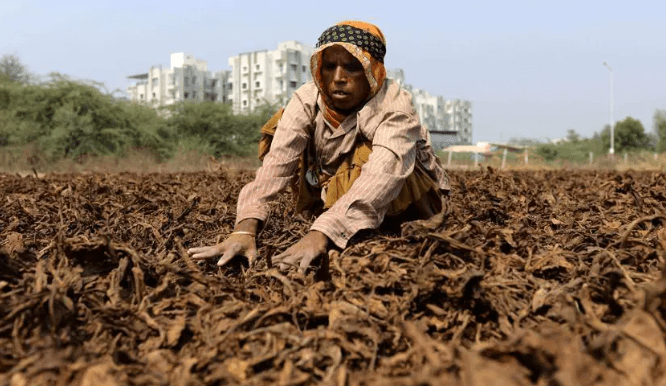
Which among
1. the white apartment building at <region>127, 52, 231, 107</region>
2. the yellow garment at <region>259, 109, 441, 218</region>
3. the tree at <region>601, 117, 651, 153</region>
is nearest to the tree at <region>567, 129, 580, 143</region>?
the tree at <region>601, 117, 651, 153</region>

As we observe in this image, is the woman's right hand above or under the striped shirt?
under

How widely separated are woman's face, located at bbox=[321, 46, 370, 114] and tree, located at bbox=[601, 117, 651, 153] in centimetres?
5910

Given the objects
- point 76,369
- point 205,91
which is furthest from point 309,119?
point 205,91

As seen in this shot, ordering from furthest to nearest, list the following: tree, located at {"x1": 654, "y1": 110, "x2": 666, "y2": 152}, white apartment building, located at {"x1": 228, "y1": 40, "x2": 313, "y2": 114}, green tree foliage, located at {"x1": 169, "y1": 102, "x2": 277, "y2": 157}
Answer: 1. white apartment building, located at {"x1": 228, "y1": 40, "x2": 313, "y2": 114}
2. tree, located at {"x1": 654, "y1": 110, "x2": 666, "y2": 152}
3. green tree foliage, located at {"x1": 169, "y1": 102, "x2": 277, "y2": 157}

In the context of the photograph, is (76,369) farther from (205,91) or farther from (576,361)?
(205,91)

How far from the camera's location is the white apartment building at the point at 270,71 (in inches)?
3295

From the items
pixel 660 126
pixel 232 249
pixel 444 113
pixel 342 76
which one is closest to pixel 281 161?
pixel 342 76

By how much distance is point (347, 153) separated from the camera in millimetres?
3354

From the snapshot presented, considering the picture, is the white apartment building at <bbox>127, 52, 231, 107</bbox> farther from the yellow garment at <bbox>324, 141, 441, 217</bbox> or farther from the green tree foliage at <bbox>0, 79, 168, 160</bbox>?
the yellow garment at <bbox>324, 141, 441, 217</bbox>

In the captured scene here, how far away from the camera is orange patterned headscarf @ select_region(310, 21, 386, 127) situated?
3.03 meters

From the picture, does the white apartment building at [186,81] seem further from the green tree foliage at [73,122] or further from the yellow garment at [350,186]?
the yellow garment at [350,186]

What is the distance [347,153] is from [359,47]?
1.92 ft

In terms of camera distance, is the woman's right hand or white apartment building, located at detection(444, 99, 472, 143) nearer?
the woman's right hand

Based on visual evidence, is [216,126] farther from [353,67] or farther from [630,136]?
[630,136]
